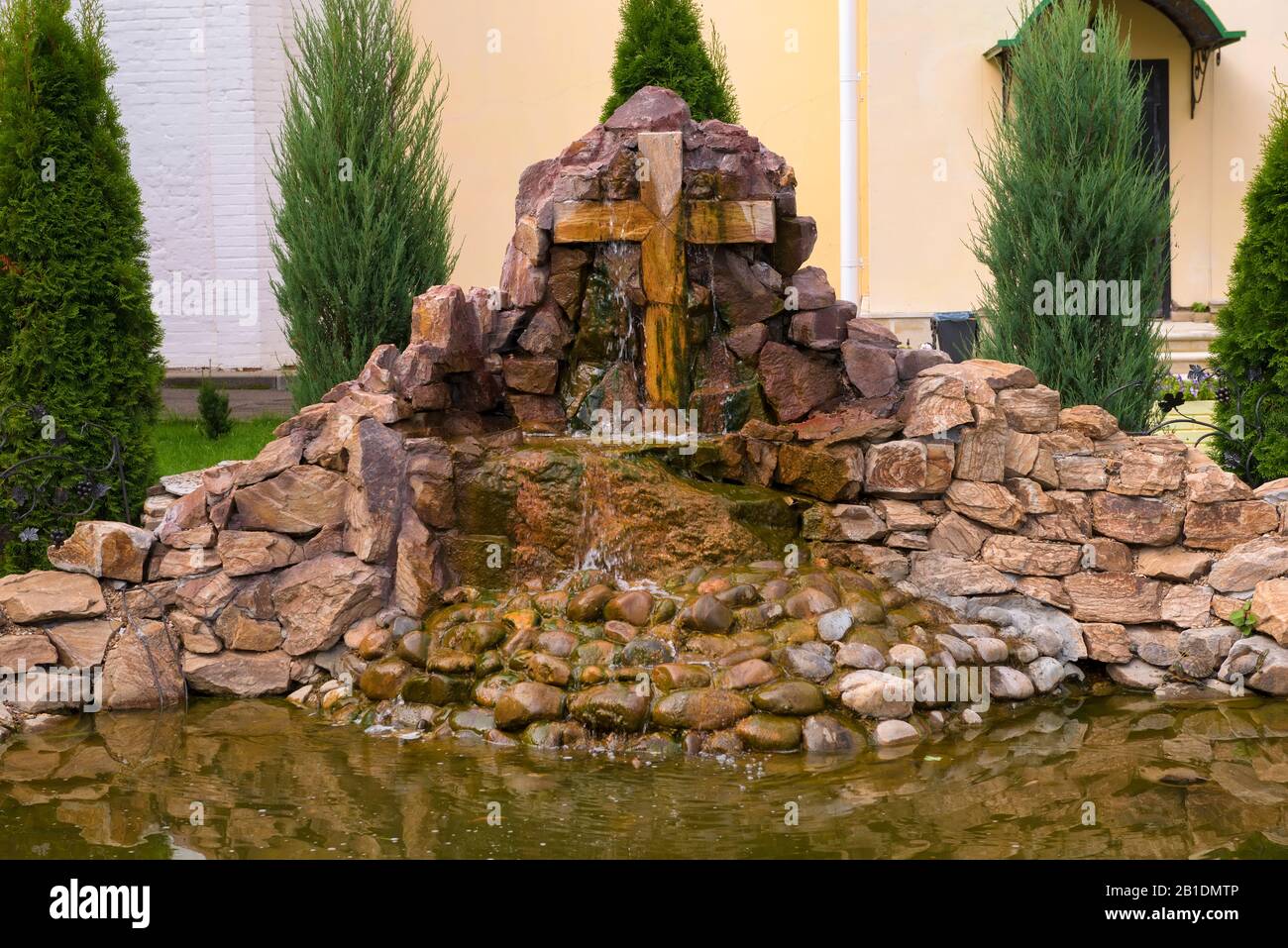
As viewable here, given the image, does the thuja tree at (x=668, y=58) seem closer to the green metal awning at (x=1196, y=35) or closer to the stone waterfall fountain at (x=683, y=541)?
the stone waterfall fountain at (x=683, y=541)

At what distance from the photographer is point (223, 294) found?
14.1 metres

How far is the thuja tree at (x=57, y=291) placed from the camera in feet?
24.2

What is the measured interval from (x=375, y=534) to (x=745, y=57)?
380 inches

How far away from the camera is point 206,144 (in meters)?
Result: 14.0

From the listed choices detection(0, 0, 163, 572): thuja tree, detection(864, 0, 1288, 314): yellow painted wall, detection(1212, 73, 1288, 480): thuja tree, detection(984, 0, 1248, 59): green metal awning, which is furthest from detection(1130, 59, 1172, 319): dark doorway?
A: detection(0, 0, 163, 572): thuja tree

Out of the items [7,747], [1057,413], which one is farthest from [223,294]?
[1057,413]

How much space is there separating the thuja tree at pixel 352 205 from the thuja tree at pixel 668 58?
81.2 inches

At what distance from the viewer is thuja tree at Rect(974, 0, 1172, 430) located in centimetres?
832

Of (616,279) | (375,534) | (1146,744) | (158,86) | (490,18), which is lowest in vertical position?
(1146,744)

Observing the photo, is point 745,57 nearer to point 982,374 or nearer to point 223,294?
point 223,294

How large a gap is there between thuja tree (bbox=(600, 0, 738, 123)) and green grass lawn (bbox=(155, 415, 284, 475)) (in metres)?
4.05

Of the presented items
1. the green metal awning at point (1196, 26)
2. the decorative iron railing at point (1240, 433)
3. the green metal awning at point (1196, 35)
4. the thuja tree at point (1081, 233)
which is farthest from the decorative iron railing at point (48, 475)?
the green metal awning at point (1196, 26)

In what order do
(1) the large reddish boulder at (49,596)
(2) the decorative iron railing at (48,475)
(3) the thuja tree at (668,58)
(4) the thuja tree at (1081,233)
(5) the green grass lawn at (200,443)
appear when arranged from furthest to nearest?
(3) the thuja tree at (668,58)
(5) the green grass lawn at (200,443)
(4) the thuja tree at (1081,233)
(2) the decorative iron railing at (48,475)
(1) the large reddish boulder at (49,596)

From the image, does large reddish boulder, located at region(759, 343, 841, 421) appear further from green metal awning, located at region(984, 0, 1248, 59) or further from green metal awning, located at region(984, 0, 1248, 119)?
green metal awning, located at region(984, 0, 1248, 59)
